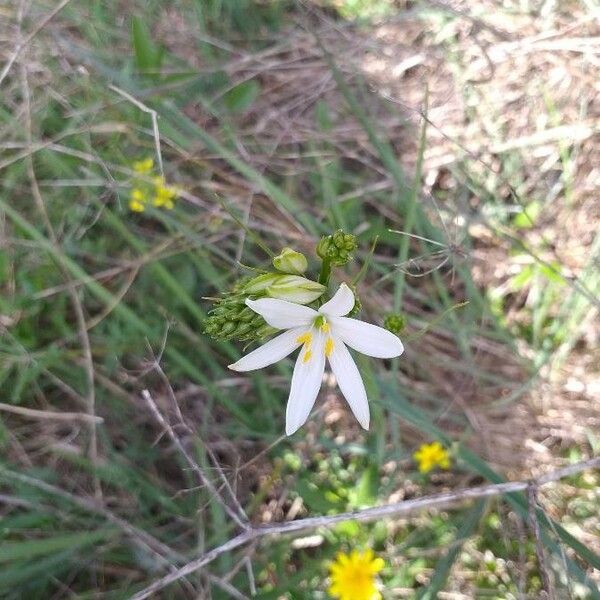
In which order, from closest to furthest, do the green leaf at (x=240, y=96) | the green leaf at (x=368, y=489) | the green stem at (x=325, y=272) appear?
the green stem at (x=325, y=272)
the green leaf at (x=368, y=489)
the green leaf at (x=240, y=96)

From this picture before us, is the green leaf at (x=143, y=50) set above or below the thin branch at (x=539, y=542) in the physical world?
above

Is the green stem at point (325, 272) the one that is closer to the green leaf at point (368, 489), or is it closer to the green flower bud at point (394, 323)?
the green flower bud at point (394, 323)

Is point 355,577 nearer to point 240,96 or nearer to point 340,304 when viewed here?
point 340,304

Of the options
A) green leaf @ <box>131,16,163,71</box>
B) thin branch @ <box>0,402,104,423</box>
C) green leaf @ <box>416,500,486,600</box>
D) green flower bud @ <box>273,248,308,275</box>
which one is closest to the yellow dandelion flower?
green leaf @ <box>131,16,163,71</box>

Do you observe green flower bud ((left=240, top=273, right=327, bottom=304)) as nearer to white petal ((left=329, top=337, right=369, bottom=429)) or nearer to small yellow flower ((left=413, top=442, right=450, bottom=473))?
white petal ((left=329, top=337, right=369, bottom=429))

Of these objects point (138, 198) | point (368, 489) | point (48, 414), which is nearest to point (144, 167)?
point (138, 198)

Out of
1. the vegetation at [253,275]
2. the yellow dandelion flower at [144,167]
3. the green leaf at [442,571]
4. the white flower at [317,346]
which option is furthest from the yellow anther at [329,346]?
the yellow dandelion flower at [144,167]
